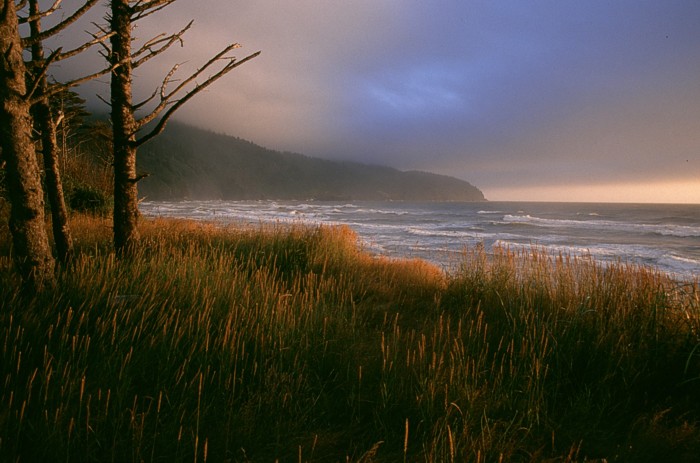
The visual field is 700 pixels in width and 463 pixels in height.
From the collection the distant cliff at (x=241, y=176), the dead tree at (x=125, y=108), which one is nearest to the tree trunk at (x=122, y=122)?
the dead tree at (x=125, y=108)

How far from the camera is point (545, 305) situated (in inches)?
172

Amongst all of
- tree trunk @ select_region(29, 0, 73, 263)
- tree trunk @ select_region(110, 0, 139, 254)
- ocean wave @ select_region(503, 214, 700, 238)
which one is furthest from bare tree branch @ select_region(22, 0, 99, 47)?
ocean wave @ select_region(503, 214, 700, 238)

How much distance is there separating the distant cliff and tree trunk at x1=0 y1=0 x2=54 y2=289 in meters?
107

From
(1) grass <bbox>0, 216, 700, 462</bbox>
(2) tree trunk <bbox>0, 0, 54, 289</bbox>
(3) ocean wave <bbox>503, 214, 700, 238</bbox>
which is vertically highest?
(2) tree trunk <bbox>0, 0, 54, 289</bbox>

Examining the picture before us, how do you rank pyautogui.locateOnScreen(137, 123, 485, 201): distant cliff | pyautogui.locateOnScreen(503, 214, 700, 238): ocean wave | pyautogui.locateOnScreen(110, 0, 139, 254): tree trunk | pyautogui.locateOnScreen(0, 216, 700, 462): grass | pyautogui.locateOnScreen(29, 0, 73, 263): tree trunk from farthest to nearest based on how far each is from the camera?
pyautogui.locateOnScreen(137, 123, 485, 201): distant cliff, pyautogui.locateOnScreen(503, 214, 700, 238): ocean wave, pyautogui.locateOnScreen(29, 0, 73, 263): tree trunk, pyautogui.locateOnScreen(110, 0, 139, 254): tree trunk, pyautogui.locateOnScreen(0, 216, 700, 462): grass

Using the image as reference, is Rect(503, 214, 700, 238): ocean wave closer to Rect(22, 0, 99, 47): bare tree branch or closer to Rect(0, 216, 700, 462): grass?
Rect(0, 216, 700, 462): grass

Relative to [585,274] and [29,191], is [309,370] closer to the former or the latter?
[29,191]

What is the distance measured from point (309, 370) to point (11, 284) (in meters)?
2.63

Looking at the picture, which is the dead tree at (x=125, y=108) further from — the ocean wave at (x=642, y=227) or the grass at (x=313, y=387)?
the ocean wave at (x=642, y=227)

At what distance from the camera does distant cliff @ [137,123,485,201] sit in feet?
361

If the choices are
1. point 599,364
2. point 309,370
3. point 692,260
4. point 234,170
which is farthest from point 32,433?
point 234,170

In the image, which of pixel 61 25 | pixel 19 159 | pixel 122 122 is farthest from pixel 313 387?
pixel 122 122

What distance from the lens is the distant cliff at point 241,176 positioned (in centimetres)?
11006

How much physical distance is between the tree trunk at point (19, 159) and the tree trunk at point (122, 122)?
1.61 m
